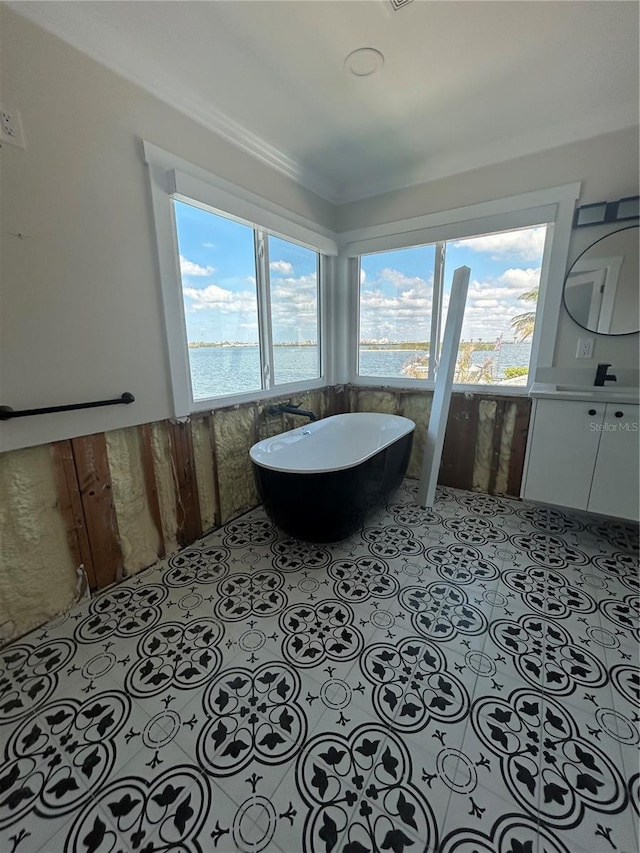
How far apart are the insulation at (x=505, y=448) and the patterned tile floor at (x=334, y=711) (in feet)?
2.53

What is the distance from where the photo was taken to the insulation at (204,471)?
7.00 feet

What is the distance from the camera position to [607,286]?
2141 millimetres

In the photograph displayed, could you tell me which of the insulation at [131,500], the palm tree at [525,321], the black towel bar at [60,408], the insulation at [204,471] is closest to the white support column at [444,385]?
the palm tree at [525,321]

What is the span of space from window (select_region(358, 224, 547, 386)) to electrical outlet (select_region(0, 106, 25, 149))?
237cm

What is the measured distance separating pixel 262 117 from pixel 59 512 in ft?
7.72

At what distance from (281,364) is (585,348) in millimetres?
2104

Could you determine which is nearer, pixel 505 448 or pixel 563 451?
pixel 563 451

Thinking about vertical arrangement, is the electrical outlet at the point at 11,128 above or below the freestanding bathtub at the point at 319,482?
above

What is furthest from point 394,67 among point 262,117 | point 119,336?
point 119,336

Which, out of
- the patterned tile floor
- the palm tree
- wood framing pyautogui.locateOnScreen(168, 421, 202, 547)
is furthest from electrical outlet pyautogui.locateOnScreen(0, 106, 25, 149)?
the palm tree

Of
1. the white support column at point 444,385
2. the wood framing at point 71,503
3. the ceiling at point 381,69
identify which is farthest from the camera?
the white support column at point 444,385

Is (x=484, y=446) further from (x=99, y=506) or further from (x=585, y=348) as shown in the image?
(x=99, y=506)

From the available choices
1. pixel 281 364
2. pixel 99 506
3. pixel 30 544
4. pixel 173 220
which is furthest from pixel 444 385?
pixel 30 544

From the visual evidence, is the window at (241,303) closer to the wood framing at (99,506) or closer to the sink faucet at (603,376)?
the wood framing at (99,506)
